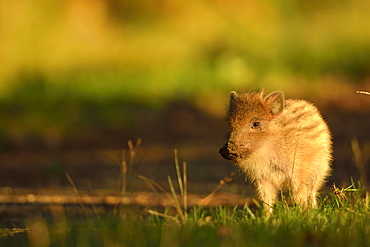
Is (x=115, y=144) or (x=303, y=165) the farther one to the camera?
(x=115, y=144)

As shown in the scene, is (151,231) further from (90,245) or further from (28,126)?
(28,126)

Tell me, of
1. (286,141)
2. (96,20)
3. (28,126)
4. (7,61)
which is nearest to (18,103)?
(28,126)

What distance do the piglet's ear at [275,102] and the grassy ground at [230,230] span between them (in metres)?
0.96

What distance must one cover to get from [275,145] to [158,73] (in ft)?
36.9

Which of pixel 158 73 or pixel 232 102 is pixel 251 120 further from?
pixel 158 73

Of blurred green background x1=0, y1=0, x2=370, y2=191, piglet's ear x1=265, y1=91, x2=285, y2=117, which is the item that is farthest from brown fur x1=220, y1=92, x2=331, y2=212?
blurred green background x1=0, y1=0, x2=370, y2=191

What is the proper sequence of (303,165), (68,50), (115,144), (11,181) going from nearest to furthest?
(303,165) < (11,181) < (115,144) < (68,50)

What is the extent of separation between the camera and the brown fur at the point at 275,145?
742cm

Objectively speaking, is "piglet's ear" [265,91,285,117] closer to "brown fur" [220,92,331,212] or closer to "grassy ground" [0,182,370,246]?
"brown fur" [220,92,331,212]

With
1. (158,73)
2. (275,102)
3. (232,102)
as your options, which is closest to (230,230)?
(275,102)

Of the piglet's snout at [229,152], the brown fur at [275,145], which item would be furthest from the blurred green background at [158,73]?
the piglet's snout at [229,152]

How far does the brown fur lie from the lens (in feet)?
24.3

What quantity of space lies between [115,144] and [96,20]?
303 inches

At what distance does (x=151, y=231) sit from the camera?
19.6 ft
